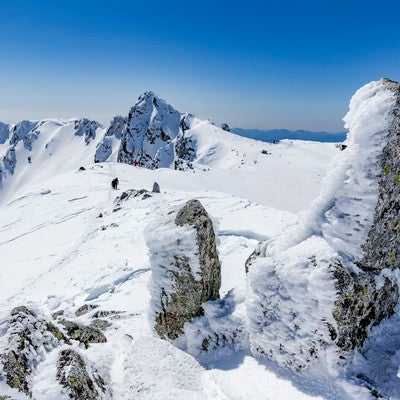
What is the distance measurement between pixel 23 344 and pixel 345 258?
6341 millimetres

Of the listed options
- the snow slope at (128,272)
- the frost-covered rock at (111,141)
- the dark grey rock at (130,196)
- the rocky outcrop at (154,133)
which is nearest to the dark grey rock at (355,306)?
the snow slope at (128,272)

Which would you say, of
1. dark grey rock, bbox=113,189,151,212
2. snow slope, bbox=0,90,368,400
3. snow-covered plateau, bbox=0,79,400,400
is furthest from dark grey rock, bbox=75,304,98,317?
dark grey rock, bbox=113,189,151,212

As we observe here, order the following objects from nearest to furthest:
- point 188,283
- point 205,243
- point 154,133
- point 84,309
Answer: point 188,283 → point 205,243 → point 84,309 → point 154,133

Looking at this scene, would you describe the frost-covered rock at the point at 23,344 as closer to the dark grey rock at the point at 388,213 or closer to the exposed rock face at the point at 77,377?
the exposed rock face at the point at 77,377

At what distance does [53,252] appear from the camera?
65.8 feet

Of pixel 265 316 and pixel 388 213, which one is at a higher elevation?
pixel 388 213

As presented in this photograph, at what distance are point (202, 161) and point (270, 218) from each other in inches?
2799

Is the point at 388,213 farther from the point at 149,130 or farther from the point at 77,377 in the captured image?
the point at 149,130

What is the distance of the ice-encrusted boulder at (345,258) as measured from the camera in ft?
18.5

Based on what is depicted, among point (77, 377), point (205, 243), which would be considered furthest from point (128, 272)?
point (77, 377)

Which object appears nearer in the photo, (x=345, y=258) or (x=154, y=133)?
(x=345, y=258)

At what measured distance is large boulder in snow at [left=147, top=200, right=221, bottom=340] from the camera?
7801 mm

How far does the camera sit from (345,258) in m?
5.91

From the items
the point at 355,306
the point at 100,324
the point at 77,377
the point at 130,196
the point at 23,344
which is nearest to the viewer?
the point at 77,377
